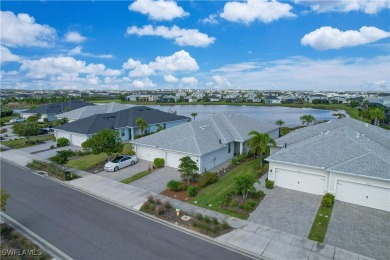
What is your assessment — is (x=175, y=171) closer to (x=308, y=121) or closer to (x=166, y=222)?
(x=166, y=222)

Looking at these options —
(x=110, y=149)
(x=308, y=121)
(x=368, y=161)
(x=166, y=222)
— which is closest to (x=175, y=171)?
(x=110, y=149)

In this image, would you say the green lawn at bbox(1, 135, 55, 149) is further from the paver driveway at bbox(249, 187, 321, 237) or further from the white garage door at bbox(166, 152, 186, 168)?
the paver driveway at bbox(249, 187, 321, 237)

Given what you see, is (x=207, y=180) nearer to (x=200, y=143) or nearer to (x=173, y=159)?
(x=200, y=143)

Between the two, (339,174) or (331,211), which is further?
(339,174)

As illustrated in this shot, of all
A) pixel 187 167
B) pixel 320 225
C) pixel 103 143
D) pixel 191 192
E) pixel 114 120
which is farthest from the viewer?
pixel 114 120

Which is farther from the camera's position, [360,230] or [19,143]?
[19,143]

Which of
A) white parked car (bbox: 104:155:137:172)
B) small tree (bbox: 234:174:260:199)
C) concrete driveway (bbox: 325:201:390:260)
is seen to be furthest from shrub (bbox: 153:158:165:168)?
concrete driveway (bbox: 325:201:390:260)

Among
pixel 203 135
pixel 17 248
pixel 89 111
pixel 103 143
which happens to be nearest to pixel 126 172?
pixel 103 143

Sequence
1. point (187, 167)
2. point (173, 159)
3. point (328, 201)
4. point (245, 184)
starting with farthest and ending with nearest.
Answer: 1. point (173, 159)
2. point (187, 167)
3. point (245, 184)
4. point (328, 201)

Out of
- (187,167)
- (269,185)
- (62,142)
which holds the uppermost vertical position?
(187,167)
